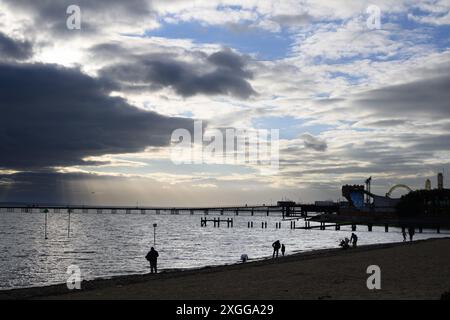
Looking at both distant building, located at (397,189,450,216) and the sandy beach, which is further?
distant building, located at (397,189,450,216)

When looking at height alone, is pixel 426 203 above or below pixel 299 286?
above

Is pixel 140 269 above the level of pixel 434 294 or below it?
below

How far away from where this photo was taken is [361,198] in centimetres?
17638

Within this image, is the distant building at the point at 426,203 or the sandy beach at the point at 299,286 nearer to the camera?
the sandy beach at the point at 299,286

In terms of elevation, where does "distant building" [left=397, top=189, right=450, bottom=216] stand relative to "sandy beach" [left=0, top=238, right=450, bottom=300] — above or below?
above

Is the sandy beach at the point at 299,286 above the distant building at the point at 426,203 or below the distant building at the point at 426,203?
below

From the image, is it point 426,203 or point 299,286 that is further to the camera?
point 426,203
